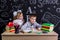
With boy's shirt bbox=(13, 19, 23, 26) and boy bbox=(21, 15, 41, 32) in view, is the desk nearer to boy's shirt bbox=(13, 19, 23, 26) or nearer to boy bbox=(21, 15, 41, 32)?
boy bbox=(21, 15, 41, 32)

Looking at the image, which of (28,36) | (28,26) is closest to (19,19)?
(28,26)

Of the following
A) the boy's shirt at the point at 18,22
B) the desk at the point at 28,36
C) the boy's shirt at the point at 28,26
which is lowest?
the desk at the point at 28,36

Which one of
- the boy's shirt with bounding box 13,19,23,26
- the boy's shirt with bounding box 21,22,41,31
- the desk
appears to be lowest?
the desk

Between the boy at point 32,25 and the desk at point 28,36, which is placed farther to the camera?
the boy at point 32,25

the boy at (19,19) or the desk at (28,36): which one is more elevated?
the boy at (19,19)

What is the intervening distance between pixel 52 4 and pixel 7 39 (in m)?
0.83

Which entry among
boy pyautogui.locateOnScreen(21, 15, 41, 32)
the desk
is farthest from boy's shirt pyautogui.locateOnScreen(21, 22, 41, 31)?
the desk

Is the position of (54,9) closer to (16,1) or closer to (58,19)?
(58,19)

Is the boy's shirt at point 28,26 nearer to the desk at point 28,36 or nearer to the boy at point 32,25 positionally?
the boy at point 32,25

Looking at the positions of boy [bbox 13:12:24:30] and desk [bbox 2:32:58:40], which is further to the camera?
boy [bbox 13:12:24:30]

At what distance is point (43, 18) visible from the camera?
6.63 ft

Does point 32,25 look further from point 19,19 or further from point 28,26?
point 19,19

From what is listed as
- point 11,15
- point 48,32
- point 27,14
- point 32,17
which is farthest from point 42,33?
point 11,15

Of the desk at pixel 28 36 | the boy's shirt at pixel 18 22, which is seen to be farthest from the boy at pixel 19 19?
the desk at pixel 28 36
